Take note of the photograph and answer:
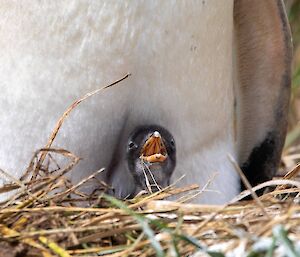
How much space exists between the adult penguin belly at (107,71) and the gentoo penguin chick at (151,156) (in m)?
0.04

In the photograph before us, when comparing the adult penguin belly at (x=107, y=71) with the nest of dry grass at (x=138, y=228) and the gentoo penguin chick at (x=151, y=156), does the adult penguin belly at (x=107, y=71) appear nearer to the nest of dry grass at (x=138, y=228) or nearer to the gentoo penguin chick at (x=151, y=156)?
the gentoo penguin chick at (x=151, y=156)

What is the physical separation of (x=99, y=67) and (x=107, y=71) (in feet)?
0.07

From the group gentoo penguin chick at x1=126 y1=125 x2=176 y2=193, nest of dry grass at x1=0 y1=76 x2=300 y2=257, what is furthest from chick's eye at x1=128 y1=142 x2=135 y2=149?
nest of dry grass at x1=0 y1=76 x2=300 y2=257

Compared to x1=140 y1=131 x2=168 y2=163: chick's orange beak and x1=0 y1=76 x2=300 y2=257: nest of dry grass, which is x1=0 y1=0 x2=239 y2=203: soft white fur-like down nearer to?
x1=140 y1=131 x2=168 y2=163: chick's orange beak

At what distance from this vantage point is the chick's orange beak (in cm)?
192

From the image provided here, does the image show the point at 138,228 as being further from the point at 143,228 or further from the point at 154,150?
the point at 154,150

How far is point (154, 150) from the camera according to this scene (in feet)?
6.44

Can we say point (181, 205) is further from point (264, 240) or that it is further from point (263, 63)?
point (263, 63)

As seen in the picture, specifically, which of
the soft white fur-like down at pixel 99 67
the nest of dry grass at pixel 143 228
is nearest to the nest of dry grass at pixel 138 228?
the nest of dry grass at pixel 143 228

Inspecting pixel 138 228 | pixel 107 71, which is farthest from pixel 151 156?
pixel 138 228

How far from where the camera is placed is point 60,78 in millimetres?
1856

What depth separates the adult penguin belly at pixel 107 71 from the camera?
1.83 m

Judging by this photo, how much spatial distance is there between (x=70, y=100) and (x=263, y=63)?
0.62m

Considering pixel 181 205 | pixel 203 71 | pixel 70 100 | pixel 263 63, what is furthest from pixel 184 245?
pixel 263 63
